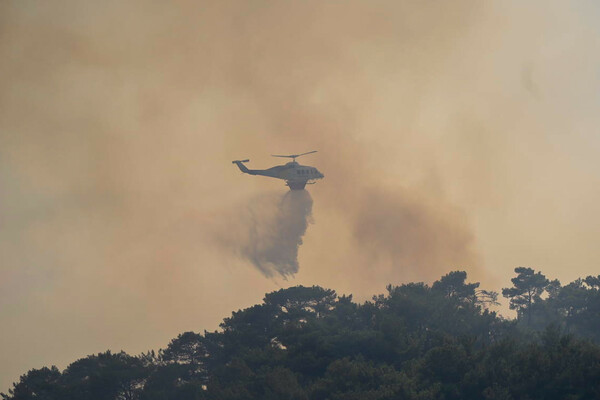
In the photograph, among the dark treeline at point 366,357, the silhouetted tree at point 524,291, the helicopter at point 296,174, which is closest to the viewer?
the dark treeline at point 366,357

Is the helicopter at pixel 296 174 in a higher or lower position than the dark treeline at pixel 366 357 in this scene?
higher

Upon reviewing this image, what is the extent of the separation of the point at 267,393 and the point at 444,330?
2892 cm

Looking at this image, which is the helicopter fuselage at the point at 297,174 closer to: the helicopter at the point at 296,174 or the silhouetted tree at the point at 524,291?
the helicopter at the point at 296,174

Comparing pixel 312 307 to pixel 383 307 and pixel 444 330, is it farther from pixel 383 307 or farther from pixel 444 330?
pixel 444 330

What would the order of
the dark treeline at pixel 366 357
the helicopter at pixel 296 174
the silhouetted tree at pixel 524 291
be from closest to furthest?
the dark treeline at pixel 366 357, the helicopter at pixel 296 174, the silhouetted tree at pixel 524 291

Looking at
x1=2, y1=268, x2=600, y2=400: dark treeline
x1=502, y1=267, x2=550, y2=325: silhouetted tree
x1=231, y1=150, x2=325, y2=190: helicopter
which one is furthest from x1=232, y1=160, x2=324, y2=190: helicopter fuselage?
x1=502, y1=267, x2=550, y2=325: silhouetted tree

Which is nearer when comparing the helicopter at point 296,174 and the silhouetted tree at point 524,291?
the helicopter at point 296,174

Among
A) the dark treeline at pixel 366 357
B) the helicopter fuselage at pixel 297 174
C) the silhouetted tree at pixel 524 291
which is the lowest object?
the dark treeline at pixel 366 357

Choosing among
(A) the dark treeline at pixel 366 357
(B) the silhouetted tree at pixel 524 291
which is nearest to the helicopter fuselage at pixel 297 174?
(A) the dark treeline at pixel 366 357

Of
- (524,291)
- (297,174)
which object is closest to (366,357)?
(297,174)

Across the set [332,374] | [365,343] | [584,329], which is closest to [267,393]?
[332,374]

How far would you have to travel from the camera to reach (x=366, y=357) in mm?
111188

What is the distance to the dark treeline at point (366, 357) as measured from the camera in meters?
90.2

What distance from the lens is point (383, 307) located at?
428ft
